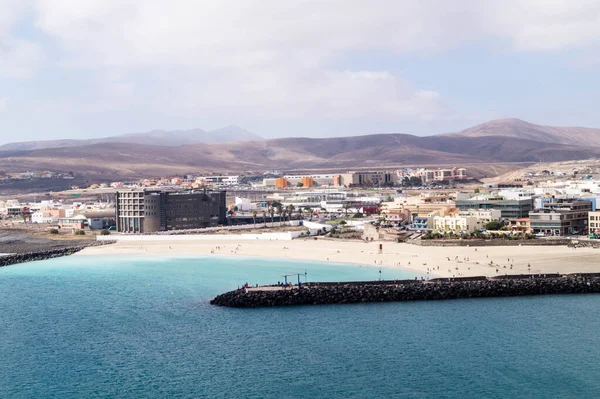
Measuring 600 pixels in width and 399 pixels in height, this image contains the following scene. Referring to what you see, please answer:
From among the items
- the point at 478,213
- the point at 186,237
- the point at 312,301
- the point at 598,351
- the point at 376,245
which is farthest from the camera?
the point at 186,237

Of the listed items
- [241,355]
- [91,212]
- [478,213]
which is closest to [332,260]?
[478,213]

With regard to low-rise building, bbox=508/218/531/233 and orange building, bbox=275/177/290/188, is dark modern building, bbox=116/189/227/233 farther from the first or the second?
orange building, bbox=275/177/290/188

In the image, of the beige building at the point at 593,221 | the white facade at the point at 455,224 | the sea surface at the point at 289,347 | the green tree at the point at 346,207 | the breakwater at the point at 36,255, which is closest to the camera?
the sea surface at the point at 289,347

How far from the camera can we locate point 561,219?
135 feet

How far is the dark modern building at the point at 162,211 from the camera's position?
5381 cm

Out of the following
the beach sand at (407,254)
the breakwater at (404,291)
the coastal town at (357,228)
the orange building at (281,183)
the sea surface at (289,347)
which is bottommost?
the sea surface at (289,347)

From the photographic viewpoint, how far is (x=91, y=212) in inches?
2530

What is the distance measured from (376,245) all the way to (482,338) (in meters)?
19.0

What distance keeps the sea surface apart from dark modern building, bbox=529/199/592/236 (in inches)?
564

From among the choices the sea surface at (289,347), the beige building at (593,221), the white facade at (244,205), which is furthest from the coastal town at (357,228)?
the sea surface at (289,347)

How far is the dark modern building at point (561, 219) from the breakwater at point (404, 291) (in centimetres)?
1259

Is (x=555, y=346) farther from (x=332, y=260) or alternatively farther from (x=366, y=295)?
(x=332, y=260)

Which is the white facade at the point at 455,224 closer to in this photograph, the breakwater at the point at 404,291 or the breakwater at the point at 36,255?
the breakwater at the point at 404,291

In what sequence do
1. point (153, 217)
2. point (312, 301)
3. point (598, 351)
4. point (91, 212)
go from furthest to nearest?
point (91, 212) → point (153, 217) → point (312, 301) → point (598, 351)
